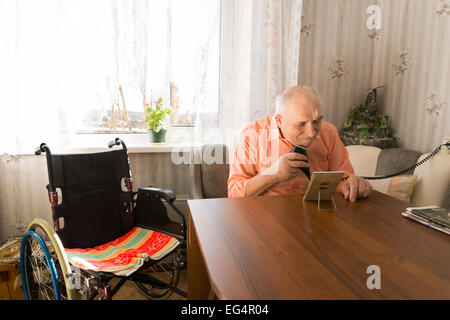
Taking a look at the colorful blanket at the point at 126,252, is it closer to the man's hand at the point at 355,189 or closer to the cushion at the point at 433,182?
the man's hand at the point at 355,189

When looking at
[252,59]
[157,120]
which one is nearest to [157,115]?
[157,120]

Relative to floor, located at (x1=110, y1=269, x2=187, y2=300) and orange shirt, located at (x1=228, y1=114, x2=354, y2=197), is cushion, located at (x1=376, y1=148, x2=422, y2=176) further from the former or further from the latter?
floor, located at (x1=110, y1=269, x2=187, y2=300)

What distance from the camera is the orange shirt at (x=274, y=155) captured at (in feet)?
5.16

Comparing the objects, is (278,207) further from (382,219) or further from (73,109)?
(73,109)

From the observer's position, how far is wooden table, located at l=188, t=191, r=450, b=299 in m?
0.68

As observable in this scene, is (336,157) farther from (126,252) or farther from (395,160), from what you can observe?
(126,252)

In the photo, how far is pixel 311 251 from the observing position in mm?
844

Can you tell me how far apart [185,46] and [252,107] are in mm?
646

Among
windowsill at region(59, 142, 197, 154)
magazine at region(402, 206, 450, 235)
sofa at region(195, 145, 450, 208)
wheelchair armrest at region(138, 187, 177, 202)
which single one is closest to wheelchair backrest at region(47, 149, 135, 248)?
wheelchair armrest at region(138, 187, 177, 202)

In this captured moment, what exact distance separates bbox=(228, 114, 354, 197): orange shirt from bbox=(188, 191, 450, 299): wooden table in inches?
11.6

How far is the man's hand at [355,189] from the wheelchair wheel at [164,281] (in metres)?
0.92

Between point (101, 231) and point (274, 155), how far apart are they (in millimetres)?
1086

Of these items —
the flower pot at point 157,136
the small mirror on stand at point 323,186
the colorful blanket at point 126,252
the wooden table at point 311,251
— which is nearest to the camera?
the wooden table at point 311,251

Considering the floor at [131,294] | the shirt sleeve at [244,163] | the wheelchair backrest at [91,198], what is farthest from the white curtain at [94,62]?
the floor at [131,294]
